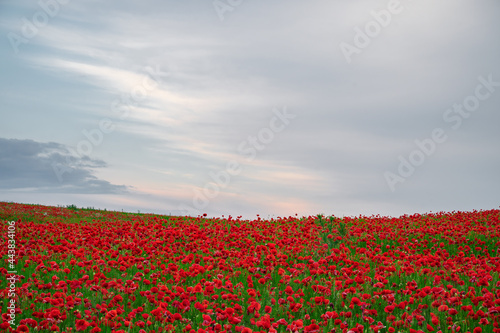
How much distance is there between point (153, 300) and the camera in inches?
259

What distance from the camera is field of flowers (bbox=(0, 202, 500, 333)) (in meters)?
6.14

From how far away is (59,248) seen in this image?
933cm

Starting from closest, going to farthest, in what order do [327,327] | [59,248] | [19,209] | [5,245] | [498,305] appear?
1. [327,327]
2. [498,305]
3. [59,248]
4. [5,245]
5. [19,209]

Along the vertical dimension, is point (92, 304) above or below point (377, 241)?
below

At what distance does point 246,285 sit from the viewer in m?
8.48

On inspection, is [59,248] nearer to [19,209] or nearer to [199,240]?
[199,240]

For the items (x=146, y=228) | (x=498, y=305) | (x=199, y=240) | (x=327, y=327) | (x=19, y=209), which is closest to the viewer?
(x=327, y=327)

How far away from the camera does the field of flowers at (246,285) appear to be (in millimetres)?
6137

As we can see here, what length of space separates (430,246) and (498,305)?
8.28 m

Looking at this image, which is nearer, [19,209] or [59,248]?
[59,248]

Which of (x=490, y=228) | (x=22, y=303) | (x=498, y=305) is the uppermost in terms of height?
(x=490, y=228)

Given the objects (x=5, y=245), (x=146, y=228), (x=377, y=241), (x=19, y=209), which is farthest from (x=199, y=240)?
(x=19, y=209)

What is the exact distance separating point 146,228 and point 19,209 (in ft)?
47.8

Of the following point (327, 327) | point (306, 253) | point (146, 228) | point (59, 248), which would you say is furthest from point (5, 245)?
point (327, 327)
